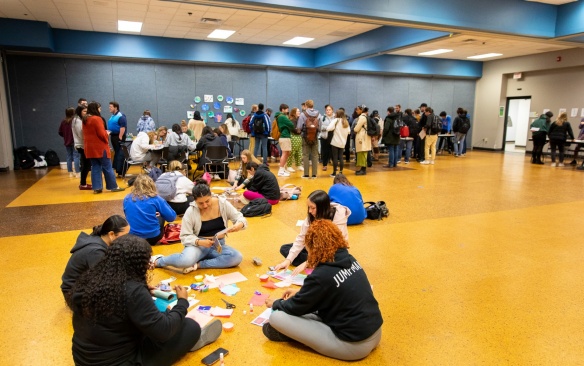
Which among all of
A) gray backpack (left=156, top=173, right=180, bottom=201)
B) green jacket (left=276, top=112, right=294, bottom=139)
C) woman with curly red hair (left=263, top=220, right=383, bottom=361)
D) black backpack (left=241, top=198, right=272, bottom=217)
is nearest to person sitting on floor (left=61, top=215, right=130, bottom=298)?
woman with curly red hair (left=263, top=220, right=383, bottom=361)

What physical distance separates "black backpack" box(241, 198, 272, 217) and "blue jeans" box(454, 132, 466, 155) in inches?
415

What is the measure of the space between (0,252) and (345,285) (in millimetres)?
4223

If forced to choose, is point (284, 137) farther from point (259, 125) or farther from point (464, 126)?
point (464, 126)

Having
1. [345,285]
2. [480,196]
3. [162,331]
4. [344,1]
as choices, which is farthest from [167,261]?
[480,196]

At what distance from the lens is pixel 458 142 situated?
1441 cm

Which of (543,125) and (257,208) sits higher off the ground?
(543,125)

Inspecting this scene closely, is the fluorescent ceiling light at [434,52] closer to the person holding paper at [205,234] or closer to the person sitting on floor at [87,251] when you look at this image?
the person holding paper at [205,234]

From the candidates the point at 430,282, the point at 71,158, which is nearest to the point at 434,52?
the point at 71,158

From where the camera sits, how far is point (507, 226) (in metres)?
5.47

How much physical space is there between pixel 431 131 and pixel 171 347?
36.4ft

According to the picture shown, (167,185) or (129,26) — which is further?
(129,26)

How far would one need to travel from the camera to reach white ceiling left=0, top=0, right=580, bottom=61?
27.6 feet

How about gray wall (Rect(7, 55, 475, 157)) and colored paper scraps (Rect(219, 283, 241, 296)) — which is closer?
colored paper scraps (Rect(219, 283, 241, 296))

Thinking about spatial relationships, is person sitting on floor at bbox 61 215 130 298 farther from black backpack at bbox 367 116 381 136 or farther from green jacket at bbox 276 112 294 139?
black backpack at bbox 367 116 381 136
